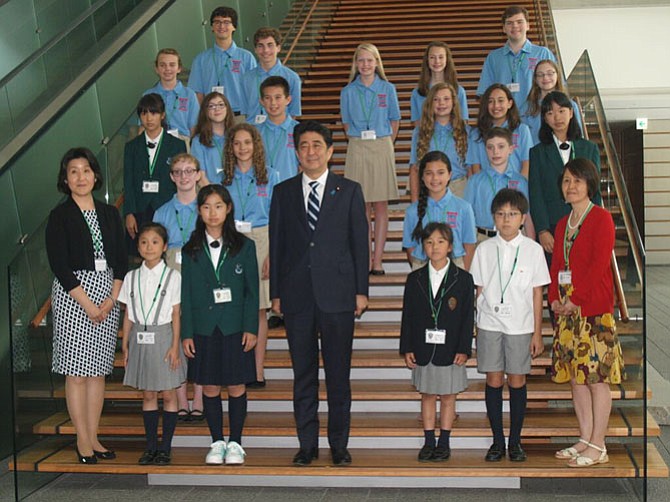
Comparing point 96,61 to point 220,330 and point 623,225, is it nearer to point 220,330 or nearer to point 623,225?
point 220,330

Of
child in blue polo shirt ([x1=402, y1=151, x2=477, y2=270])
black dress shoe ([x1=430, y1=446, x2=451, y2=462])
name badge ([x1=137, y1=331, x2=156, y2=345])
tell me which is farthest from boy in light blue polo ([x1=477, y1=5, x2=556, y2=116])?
name badge ([x1=137, y1=331, x2=156, y2=345])

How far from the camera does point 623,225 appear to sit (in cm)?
612

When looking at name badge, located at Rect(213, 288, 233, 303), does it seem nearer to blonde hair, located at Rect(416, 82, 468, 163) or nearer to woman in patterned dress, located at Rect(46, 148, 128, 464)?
woman in patterned dress, located at Rect(46, 148, 128, 464)

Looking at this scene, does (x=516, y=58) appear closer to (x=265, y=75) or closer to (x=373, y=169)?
(x=373, y=169)

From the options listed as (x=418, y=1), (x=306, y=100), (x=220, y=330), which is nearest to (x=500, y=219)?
(x=220, y=330)

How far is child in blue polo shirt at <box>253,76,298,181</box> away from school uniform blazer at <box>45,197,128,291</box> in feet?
4.47

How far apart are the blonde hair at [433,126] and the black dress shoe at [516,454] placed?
2166 millimetres

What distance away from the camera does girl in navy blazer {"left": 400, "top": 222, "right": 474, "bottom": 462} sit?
18.0 ft

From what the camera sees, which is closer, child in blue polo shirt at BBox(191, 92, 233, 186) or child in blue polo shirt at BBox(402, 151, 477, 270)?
child in blue polo shirt at BBox(402, 151, 477, 270)

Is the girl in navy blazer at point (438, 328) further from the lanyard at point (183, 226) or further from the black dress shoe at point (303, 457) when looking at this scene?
the lanyard at point (183, 226)

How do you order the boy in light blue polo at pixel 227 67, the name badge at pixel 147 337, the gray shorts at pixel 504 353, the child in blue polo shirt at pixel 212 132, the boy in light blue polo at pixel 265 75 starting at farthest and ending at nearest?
the boy in light blue polo at pixel 227 67 < the boy in light blue polo at pixel 265 75 < the child in blue polo shirt at pixel 212 132 < the name badge at pixel 147 337 < the gray shorts at pixel 504 353

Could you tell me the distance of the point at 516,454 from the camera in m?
5.62

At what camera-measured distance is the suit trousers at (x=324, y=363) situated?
551 centimetres

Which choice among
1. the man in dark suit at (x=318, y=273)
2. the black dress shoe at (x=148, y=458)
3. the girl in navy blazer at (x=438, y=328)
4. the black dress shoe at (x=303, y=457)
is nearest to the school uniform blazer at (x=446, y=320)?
the girl in navy blazer at (x=438, y=328)
